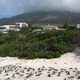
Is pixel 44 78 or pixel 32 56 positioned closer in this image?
pixel 44 78

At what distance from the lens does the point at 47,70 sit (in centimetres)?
1725

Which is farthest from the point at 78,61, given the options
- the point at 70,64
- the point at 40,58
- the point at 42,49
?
the point at 42,49

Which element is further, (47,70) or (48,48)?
(48,48)

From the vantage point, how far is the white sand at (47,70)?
15805 millimetres

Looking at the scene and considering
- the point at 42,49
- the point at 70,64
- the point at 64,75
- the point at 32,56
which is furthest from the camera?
the point at 42,49

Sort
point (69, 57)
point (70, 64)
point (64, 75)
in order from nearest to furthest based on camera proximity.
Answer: point (64, 75) → point (70, 64) → point (69, 57)

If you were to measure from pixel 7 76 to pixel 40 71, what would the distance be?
6.97ft

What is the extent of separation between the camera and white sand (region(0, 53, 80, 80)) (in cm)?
1580

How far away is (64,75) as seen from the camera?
618 inches

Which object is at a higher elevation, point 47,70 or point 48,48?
point 48,48

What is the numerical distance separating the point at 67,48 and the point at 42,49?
2.33m

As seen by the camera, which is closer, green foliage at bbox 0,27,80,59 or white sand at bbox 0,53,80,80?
white sand at bbox 0,53,80,80

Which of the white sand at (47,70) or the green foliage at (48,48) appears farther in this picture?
the green foliage at (48,48)

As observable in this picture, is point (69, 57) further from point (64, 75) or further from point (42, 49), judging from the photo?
point (64, 75)
